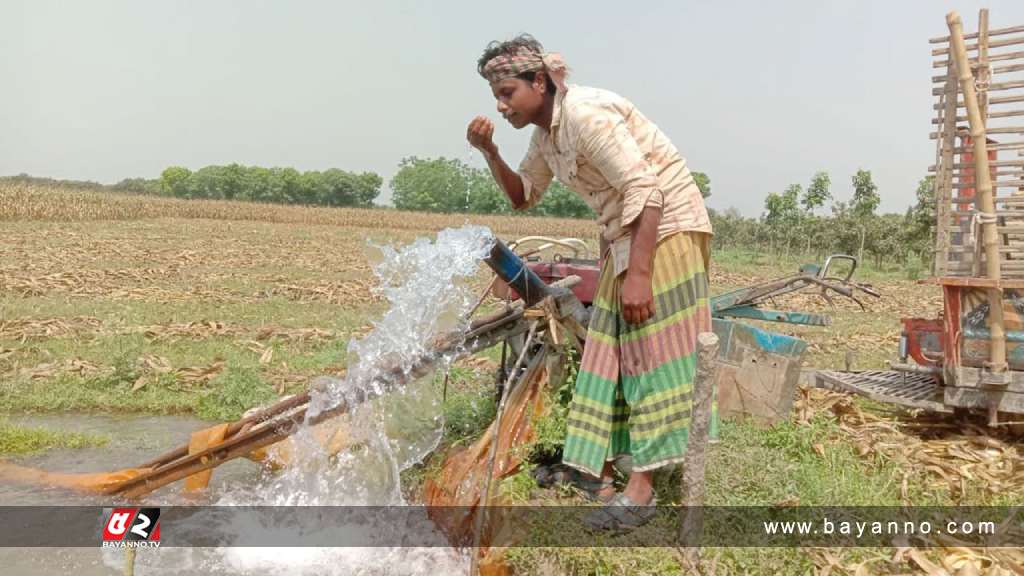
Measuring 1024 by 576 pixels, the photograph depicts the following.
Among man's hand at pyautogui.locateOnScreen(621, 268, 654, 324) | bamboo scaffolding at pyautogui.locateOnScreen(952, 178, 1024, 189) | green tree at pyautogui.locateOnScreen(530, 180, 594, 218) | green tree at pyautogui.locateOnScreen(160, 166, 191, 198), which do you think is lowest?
man's hand at pyautogui.locateOnScreen(621, 268, 654, 324)

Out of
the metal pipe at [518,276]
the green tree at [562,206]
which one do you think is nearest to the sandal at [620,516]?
the metal pipe at [518,276]

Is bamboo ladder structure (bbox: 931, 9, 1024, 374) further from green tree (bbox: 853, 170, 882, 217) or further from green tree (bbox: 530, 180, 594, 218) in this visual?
green tree (bbox: 530, 180, 594, 218)

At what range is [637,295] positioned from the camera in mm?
3033

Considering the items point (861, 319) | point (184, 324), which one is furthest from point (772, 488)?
point (861, 319)

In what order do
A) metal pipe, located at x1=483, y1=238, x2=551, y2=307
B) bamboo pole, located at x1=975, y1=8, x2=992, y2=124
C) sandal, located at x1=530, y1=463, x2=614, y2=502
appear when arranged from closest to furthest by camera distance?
1. sandal, located at x1=530, y1=463, x2=614, y2=502
2. metal pipe, located at x1=483, y1=238, x2=551, y2=307
3. bamboo pole, located at x1=975, y1=8, x2=992, y2=124

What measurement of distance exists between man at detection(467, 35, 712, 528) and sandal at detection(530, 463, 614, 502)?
25mm

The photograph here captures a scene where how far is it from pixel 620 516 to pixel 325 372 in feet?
14.2

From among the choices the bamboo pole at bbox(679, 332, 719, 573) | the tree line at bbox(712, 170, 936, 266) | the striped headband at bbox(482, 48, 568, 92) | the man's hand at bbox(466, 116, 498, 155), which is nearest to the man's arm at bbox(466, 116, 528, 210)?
the man's hand at bbox(466, 116, 498, 155)

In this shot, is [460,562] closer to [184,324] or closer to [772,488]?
[772,488]

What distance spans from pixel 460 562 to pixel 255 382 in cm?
339

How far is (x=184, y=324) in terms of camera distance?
8.77 meters

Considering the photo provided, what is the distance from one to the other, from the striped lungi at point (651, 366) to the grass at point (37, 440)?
3.51 m

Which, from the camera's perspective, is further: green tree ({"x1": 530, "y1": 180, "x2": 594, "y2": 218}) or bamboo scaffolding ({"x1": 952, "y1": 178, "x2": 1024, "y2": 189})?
green tree ({"x1": 530, "y1": 180, "x2": 594, "y2": 218})

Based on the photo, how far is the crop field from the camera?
10.1 feet
